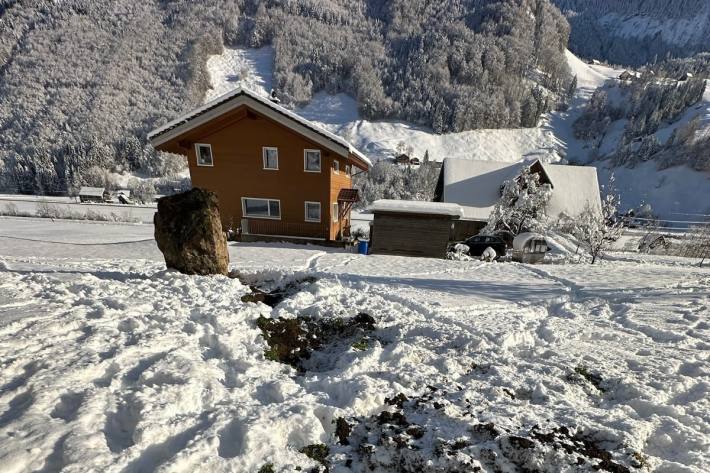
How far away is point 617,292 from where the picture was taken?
27.3ft

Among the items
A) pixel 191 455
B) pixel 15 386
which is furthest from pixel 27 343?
pixel 191 455

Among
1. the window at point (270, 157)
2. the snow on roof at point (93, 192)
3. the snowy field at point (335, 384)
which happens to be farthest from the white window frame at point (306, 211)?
the snow on roof at point (93, 192)

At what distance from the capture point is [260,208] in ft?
59.6

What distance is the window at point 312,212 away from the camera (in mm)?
17750

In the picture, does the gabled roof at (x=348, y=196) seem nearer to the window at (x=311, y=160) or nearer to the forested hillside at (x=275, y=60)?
the window at (x=311, y=160)

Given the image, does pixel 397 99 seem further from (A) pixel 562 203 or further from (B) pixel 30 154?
(B) pixel 30 154

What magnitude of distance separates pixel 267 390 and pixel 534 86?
12863 centimetres

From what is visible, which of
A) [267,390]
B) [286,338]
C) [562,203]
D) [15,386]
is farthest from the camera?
[562,203]

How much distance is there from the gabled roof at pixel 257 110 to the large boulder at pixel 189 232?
1049cm

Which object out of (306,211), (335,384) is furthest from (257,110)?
(335,384)

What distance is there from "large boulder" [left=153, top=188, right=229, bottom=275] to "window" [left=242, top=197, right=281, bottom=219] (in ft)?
37.0

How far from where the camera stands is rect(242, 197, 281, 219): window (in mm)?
18016

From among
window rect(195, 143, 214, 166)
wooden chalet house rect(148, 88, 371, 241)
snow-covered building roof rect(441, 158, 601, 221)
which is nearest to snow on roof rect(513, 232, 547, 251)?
snow-covered building roof rect(441, 158, 601, 221)

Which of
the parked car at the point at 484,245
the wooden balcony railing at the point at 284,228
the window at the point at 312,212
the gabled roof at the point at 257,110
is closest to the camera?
the gabled roof at the point at 257,110
